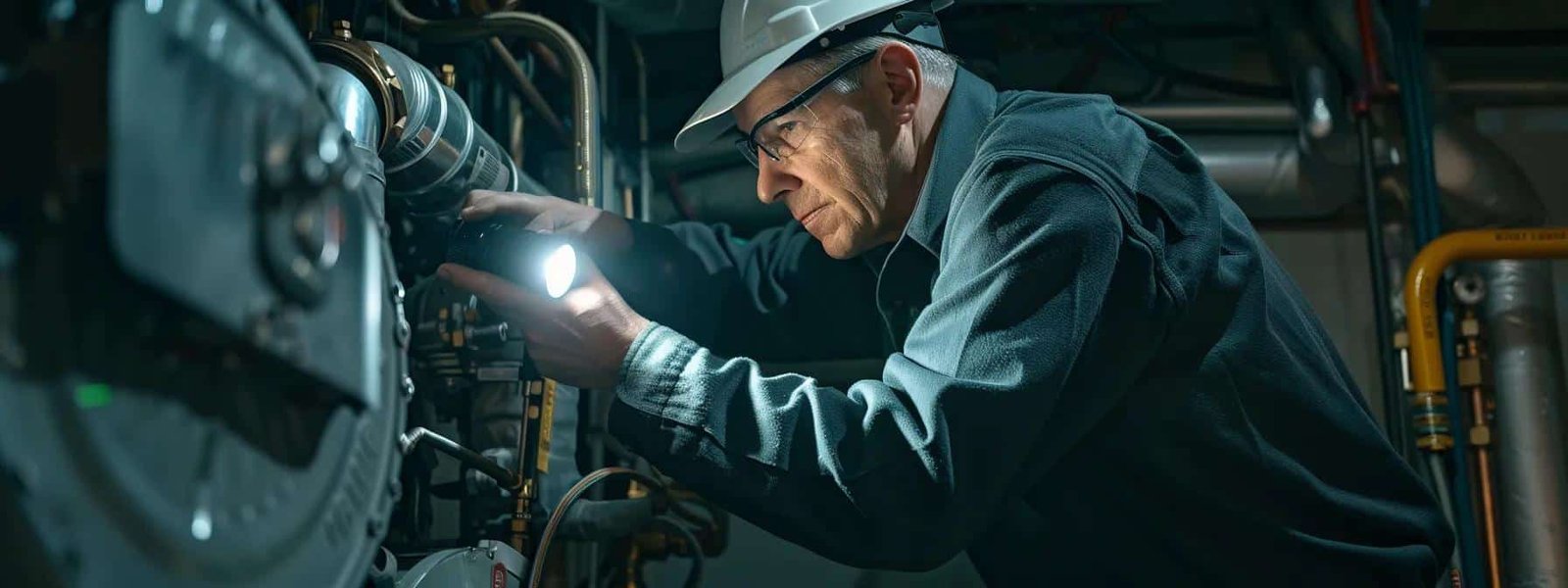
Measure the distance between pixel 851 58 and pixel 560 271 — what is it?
1.27 feet

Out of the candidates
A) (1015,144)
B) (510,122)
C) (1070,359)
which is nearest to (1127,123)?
(1015,144)

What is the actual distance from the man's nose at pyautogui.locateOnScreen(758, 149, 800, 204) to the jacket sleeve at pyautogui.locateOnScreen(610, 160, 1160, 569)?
0.37 metres

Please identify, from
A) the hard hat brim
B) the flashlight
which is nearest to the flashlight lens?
the flashlight

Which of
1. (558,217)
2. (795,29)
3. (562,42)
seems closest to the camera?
(795,29)

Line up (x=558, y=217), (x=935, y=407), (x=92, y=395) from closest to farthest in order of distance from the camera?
(x=92, y=395)
(x=935, y=407)
(x=558, y=217)

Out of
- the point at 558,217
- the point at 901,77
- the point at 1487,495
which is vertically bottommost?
the point at 1487,495

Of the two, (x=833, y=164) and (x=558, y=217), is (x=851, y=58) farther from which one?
(x=558, y=217)

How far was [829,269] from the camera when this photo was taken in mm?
1654

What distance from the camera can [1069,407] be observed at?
3.27 ft

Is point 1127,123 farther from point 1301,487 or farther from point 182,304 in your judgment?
point 182,304

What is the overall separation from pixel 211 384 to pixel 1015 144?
2.21 ft

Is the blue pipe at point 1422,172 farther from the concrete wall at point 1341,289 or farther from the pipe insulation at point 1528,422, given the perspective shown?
the concrete wall at point 1341,289

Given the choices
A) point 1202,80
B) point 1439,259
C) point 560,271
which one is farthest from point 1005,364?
point 1202,80

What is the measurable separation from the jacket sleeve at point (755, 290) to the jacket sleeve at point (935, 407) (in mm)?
555
